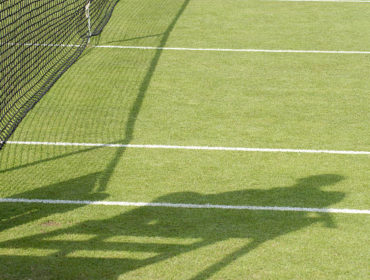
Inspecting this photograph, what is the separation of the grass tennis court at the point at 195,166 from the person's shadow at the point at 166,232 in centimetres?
2

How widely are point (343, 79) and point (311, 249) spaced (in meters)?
6.89

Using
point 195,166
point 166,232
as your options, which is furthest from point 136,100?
point 166,232

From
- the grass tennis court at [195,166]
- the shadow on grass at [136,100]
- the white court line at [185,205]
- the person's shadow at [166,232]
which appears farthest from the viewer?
the shadow on grass at [136,100]

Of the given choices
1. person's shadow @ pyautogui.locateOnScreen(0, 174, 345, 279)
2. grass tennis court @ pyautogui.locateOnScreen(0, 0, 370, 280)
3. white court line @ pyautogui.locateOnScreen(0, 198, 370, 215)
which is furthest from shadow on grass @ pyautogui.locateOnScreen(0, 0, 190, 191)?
person's shadow @ pyautogui.locateOnScreen(0, 174, 345, 279)

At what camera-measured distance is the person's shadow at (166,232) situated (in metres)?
6.46

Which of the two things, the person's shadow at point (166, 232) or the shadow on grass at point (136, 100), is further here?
the shadow on grass at point (136, 100)

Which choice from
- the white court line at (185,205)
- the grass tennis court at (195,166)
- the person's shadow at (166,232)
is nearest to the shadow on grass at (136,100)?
the grass tennis court at (195,166)

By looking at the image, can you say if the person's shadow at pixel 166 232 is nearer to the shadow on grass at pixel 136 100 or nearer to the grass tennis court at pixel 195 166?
the grass tennis court at pixel 195 166

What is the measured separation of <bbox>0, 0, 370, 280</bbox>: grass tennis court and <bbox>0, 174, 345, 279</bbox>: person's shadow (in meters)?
0.02

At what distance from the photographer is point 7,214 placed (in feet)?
24.9

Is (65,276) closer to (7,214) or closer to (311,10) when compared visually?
(7,214)

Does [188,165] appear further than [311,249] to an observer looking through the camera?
Yes

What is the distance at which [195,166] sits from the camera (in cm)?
897

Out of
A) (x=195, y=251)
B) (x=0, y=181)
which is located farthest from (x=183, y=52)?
(x=195, y=251)
